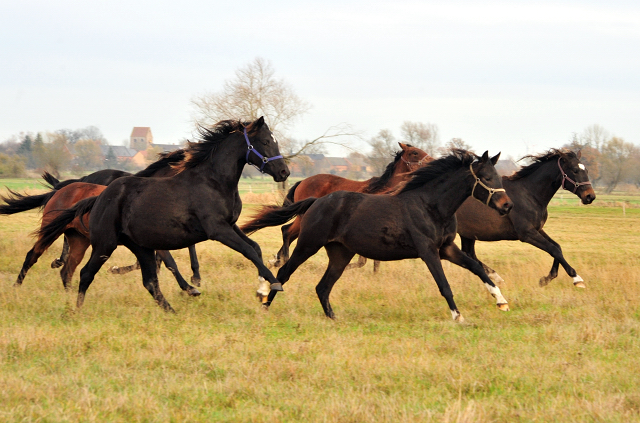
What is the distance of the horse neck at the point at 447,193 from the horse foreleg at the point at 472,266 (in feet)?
1.19

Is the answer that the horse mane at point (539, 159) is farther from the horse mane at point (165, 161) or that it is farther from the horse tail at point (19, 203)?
Result: the horse tail at point (19, 203)

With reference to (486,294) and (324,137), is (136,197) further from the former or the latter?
(324,137)

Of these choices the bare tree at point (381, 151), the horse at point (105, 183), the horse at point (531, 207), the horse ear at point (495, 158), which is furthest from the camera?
the bare tree at point (381, 151)

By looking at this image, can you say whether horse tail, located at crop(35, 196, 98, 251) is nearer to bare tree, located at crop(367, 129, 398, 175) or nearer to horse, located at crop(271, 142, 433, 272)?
horse, located at crop(271, 142, 433, 272)

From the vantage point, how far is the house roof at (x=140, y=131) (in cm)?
16762

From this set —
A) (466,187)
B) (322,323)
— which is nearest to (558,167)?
(466,187)

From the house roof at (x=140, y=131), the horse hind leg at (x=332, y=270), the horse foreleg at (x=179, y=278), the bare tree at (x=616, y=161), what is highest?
the horse hind leg at (x=332, y=270)

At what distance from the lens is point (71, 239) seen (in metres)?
8.95

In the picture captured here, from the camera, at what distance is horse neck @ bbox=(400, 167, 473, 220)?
7.07 m

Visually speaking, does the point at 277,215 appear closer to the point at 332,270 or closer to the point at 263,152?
the point at 263,152

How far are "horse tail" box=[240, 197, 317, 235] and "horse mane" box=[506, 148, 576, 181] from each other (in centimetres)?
371

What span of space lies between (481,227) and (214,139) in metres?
4.25

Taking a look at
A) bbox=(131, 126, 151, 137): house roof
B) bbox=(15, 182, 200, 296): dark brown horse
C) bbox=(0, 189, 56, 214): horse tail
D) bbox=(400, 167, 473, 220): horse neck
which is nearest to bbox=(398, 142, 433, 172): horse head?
bbox=(400, 167, 473, 220): horse neck

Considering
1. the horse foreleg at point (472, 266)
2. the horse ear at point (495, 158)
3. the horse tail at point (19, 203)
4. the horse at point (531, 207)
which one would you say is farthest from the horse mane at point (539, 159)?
the horse tail at point (19, 203)
